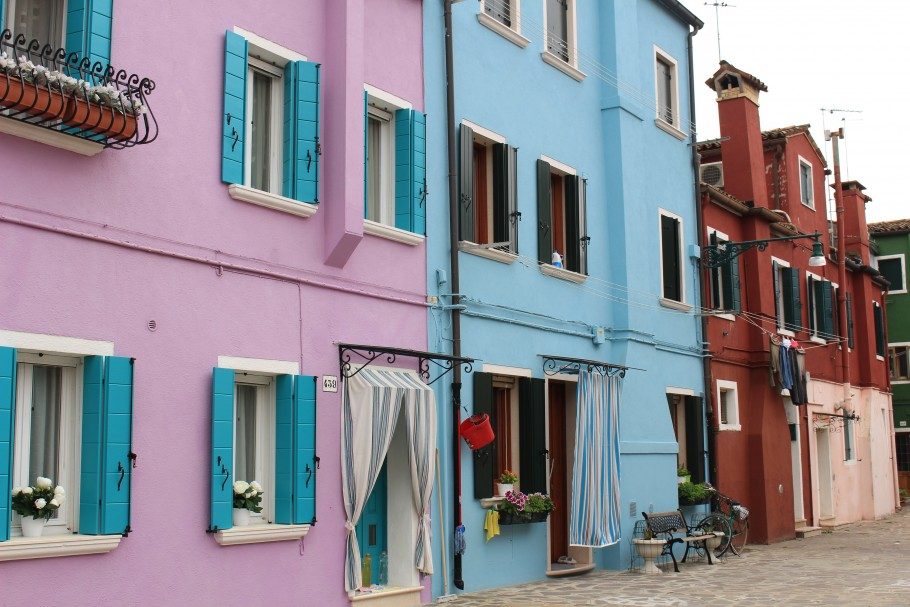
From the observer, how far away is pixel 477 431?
13.0 metres

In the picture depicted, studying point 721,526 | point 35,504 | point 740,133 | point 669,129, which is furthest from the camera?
point 740,133

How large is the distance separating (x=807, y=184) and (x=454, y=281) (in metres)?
17.1

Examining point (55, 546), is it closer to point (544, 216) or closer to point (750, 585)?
point (544, 216)

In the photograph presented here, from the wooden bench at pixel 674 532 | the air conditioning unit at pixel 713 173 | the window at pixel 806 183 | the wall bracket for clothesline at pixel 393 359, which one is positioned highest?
the window at pixel 806 183

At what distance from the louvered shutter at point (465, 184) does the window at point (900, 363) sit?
95.1 ft

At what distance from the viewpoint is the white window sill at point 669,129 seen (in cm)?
1917

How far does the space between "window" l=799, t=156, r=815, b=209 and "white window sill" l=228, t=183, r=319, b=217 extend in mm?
18929

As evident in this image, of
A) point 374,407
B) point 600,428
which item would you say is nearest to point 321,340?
point 374,407

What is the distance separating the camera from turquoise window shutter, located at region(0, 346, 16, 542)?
799 centimetres

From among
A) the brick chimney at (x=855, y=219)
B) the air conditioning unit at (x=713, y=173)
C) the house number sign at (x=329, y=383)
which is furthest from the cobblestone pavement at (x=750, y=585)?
the brick chimney at (x=855, y=219)

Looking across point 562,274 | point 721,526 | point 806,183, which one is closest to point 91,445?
point 562,274

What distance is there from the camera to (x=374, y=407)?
1170 cm

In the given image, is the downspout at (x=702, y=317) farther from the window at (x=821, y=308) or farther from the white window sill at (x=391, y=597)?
the white window sill at (x=391, y=597)

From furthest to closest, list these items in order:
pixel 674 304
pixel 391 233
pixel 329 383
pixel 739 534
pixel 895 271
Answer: pixel 895 271 → pixel 739 534 → pixel 674 304 → pixel 391 233 → pixel 329 383
